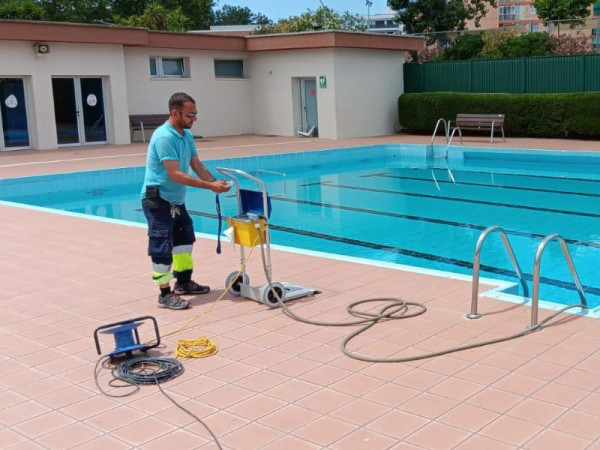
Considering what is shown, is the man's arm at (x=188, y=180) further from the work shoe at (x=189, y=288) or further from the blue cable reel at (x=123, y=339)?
the blue cable reel at (x=123, y=339)

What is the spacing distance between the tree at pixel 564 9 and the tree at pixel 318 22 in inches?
411

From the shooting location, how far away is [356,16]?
140ft

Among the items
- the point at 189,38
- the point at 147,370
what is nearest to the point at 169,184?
the point at 147,370

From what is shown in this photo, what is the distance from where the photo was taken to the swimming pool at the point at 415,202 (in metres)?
8.28

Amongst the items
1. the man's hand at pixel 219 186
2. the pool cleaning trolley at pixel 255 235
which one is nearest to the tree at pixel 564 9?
the pool cleaning trolley at pixel 255 235

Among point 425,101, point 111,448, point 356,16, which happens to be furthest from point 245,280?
point 356,16

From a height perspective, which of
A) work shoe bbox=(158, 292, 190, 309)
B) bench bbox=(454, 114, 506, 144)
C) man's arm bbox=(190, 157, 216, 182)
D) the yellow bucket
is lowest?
work shoe bbox=(158, 292, 190, 309)

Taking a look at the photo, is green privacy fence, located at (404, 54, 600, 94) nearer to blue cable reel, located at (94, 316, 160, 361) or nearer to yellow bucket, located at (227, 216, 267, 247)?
yellow bucket, located at (227, 216, 267, 247)

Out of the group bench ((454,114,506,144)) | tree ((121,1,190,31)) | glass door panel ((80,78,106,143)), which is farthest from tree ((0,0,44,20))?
bench ((454,114,506,144))

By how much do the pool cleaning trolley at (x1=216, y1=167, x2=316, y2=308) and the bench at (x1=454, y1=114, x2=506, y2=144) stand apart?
14.6 m

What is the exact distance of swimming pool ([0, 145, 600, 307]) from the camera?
8281mm

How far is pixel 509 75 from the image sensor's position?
21.3m

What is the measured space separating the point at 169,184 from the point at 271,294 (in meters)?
1.12

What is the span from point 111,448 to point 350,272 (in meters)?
3.32
